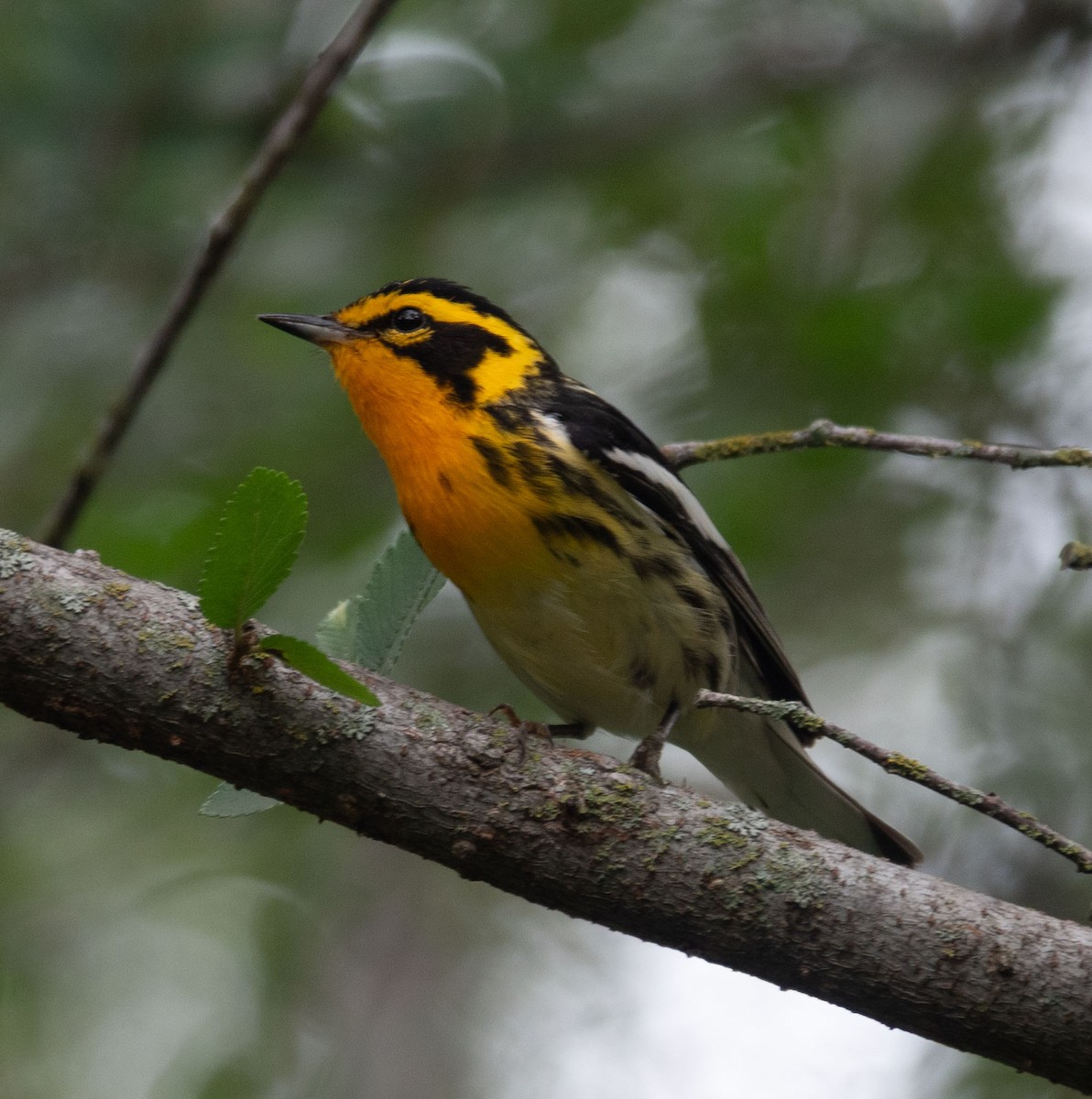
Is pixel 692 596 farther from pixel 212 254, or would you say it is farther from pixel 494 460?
pixel 212 254

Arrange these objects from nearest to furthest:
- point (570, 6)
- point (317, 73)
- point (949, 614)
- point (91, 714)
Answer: point (91, 714) → point (317, 73) → point (570, 6) → point (949, 614)

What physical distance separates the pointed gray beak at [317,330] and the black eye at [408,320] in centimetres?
14

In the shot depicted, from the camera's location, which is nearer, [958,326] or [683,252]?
[958,326]

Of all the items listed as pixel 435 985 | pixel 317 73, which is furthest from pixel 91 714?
pixel 435 985

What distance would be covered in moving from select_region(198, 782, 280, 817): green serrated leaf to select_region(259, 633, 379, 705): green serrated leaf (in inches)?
19.0

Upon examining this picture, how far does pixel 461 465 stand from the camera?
14.6 feet

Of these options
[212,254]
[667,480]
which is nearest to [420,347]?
[667,480]

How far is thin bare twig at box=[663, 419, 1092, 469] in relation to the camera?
3.23 m

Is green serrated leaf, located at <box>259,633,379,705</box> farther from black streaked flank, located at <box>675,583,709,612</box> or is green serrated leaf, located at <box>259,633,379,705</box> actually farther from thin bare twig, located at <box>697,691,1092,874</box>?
black streaked flank, located at <box>675,583,709,612</box>

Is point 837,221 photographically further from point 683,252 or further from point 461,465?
point 461,465

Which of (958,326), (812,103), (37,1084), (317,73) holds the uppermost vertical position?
(812,103)

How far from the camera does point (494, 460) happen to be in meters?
4.46

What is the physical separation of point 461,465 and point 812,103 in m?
3.90

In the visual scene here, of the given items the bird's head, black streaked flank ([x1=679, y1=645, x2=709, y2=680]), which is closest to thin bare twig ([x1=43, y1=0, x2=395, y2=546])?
the bird's head
